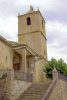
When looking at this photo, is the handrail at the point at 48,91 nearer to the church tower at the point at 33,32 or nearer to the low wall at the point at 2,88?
the low wall at the point at 2,88

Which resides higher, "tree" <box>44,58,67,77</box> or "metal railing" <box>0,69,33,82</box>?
"tree" <box>44,58,67,77</box>

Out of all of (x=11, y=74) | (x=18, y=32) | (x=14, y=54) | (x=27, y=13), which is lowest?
(x=11, y=74)

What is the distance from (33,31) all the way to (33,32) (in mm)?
169

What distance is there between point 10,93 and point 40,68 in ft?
54.4

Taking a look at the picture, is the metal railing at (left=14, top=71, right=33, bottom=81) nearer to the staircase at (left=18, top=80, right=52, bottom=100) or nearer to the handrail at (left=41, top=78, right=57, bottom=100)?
the staircase at (left=18, top=80, right=52, bottom=100)

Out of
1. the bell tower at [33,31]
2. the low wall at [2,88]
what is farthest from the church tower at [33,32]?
the low wall at [2,88]

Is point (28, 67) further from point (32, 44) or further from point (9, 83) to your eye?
point (9, 83)

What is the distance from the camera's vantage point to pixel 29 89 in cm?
2069

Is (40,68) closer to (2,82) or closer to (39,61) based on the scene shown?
(39,61)

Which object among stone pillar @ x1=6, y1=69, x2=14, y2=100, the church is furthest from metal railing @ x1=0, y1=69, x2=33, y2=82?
the church

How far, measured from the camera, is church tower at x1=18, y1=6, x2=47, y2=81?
3638 cm

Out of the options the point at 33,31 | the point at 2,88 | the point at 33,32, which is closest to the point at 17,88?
the point at 2,88

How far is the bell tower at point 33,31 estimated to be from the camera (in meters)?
36.4

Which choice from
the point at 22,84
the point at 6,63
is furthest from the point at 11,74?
the point at 6,63
